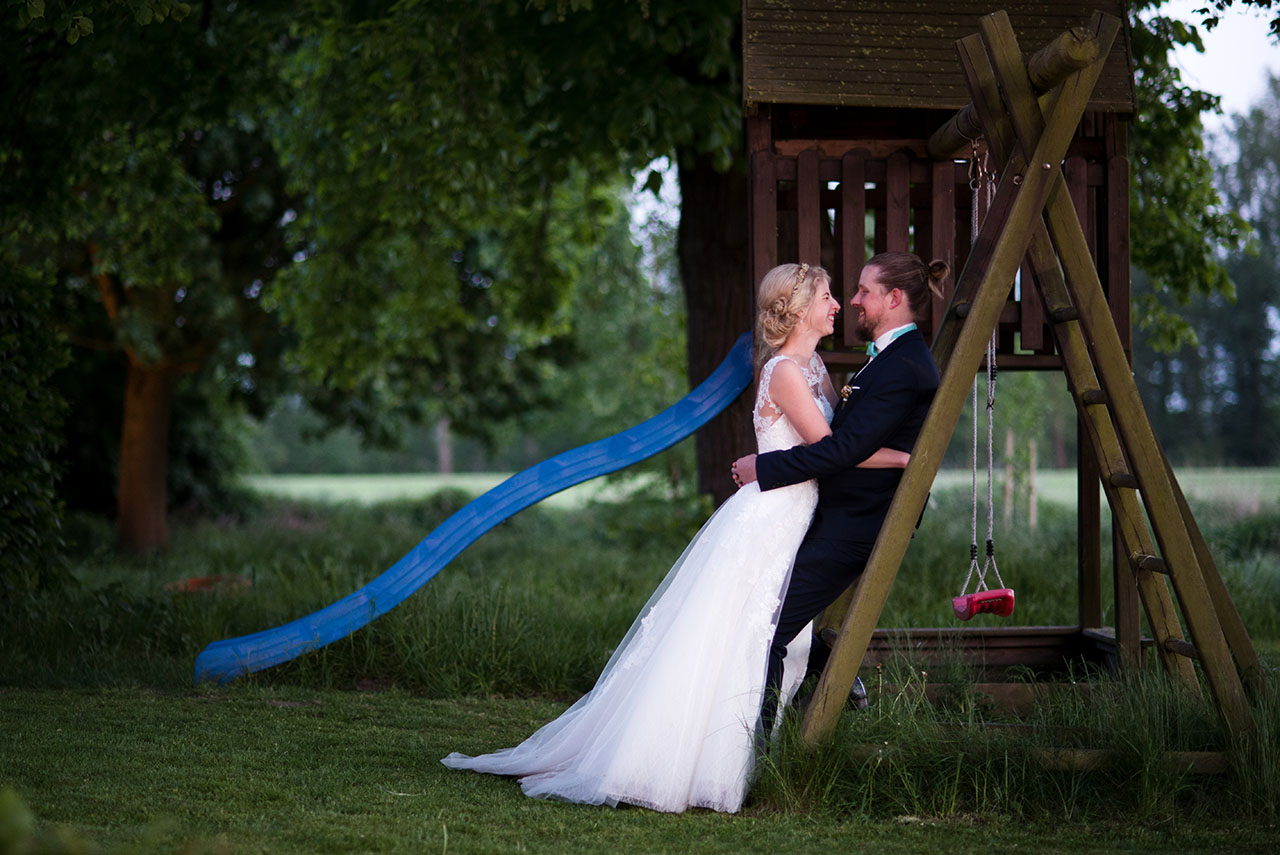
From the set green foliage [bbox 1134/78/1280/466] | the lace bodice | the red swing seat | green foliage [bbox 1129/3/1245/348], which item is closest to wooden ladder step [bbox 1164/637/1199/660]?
the red swing seat

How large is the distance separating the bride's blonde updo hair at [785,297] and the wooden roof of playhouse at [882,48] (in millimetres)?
1415

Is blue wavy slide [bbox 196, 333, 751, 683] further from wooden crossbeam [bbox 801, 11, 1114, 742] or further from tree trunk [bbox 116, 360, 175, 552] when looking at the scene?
tree trunk [bbox 116, 360, 175, 552]

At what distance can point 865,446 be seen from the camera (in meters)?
4.26

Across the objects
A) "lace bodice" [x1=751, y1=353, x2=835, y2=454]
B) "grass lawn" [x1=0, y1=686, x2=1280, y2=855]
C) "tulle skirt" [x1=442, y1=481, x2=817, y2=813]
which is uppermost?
"lace bodice" [x1=751, y1=353, x2=835, y2=454]

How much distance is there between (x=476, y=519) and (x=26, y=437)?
9.37 feet

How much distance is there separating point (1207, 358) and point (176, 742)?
187 feet

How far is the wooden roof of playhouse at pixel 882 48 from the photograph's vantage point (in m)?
5.69

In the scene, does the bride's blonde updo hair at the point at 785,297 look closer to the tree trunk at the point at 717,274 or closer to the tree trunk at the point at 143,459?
the tree trunk at the point at 717,274

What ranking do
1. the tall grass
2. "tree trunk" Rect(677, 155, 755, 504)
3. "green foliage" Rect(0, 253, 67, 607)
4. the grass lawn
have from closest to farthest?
the grass lawn, the tall grass, "green foliage" Rect(0, 253, 67, 607), "tree trunk" Rect(677, 155, 755, 504)

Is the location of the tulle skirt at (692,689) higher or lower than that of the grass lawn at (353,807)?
higher

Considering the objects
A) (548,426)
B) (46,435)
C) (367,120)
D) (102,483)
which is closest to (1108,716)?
(46,435)

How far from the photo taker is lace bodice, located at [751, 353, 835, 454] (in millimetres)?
4547

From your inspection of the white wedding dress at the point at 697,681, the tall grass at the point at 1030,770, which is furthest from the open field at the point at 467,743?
the white wedding dress at the point at 697,681

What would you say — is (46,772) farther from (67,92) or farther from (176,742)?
(67,92)
